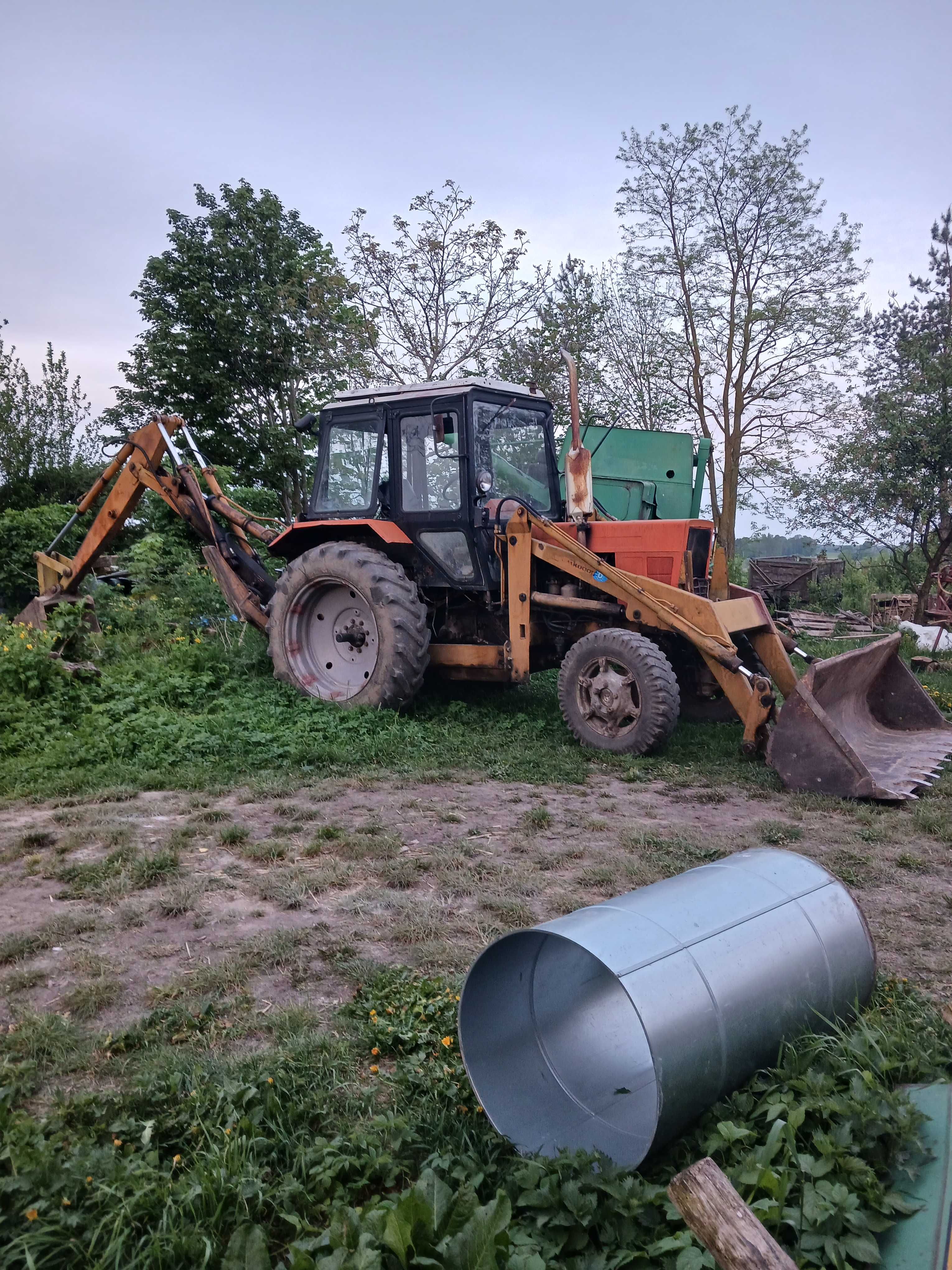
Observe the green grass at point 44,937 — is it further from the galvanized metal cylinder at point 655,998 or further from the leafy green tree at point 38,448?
the leafy green tree at point 38,448

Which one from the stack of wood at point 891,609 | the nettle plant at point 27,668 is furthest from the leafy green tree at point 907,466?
the nettle plant at point 27,668

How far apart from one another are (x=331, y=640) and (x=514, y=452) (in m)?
2.18

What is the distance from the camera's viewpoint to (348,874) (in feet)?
13.9

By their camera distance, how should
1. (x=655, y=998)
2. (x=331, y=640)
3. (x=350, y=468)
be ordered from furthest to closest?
1. (x=331, y=640)
2. (x=350, y=468)
3. (x=655, y=998)

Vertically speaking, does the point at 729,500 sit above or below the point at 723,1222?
above

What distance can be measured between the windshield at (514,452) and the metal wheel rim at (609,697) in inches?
63.0

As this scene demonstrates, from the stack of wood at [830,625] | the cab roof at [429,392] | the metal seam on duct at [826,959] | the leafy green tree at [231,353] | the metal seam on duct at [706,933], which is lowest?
the metal seam on duct at [826,959]

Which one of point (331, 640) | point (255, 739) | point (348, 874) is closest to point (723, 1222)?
point (348, 874)

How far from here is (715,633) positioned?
6.25 metres

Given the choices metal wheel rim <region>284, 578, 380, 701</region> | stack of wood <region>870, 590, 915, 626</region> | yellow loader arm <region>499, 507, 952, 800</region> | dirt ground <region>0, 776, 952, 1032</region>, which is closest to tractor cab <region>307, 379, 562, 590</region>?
yellow loader arm <region>499, 507, 952, 800</region>

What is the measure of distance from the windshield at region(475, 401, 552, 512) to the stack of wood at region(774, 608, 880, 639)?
576cm

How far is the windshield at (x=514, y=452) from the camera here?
7102 mm

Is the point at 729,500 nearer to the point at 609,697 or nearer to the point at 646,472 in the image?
the point at 646,472

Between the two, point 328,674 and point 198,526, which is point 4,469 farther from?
point 328,674
